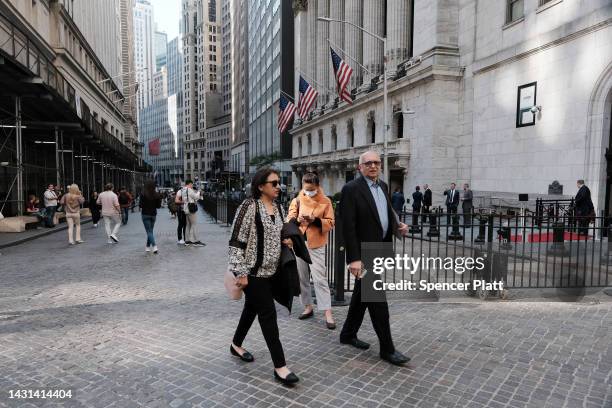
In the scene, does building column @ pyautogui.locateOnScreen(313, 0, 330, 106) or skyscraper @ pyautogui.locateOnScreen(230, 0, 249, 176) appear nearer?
building column @ pyautogui.locateOnScreen(313, 0, 330, 106)

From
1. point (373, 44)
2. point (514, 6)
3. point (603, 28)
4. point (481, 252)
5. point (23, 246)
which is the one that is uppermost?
point (373, 44)

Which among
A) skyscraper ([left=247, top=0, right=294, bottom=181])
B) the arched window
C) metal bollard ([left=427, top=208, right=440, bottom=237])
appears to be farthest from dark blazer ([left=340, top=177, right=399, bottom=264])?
skyscraper ([left=247, top=0, right=294, bottom=181])

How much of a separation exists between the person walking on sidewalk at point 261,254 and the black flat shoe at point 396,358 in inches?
40.5

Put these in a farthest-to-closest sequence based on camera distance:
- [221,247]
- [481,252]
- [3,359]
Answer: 1. [221,247]
2. [481,252]
3. [3,359]

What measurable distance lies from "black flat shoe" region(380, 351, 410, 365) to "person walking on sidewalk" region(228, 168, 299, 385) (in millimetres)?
1030

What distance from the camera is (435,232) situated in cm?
696

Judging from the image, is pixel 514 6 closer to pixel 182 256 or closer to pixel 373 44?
pixel 373 44

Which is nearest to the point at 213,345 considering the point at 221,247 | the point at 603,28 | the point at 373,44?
the point at 221,247

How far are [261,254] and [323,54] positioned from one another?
47483 millimetres

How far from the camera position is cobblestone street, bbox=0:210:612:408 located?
3.59 metres

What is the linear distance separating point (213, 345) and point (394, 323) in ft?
7.53

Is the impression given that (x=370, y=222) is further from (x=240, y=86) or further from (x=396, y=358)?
(x=240, y=86)
